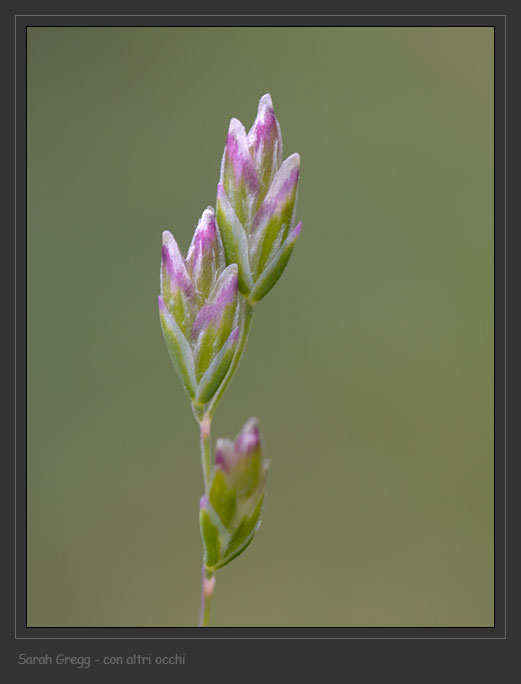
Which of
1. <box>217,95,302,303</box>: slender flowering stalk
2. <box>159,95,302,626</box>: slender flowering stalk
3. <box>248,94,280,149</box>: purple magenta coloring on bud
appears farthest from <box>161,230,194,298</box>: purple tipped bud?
<box>248,94,280,149</box>: purple magenta coloring on bud

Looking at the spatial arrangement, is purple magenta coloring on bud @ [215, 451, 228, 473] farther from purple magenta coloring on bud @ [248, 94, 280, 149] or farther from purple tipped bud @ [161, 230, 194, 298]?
purple magenta coloring on bud @ [248, 94, 280, 149]

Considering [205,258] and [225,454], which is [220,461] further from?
[205,258]

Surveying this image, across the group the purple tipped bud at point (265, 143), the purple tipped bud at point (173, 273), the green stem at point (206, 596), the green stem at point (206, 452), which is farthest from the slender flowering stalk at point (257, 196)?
the green stem at point (206, 596)

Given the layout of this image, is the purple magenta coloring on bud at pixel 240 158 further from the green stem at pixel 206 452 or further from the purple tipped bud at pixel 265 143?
the green stem at pixel 206 452

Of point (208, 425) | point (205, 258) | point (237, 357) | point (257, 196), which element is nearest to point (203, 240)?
point (205, 258)

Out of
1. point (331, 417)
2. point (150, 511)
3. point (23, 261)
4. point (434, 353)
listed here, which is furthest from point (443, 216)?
point (23, 261)
